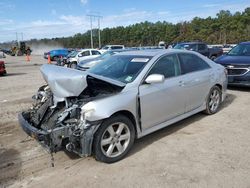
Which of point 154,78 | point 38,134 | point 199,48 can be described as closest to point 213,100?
point 154,78

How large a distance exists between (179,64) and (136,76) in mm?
1200

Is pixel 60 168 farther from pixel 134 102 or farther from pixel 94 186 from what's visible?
pixel 134 102

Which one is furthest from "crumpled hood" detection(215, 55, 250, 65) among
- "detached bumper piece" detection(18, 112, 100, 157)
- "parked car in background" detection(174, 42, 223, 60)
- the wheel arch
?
"parked car in background" detection(174, 42, 223, 60)

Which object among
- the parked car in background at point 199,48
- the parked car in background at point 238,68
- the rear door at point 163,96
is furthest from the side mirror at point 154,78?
the parked car in background at point 199,48

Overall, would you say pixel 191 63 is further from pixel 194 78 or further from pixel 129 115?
pixel 129 115

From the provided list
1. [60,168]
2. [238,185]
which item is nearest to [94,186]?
[60,168]

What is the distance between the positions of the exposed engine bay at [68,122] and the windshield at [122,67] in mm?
450

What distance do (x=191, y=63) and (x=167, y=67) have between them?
882 millimetres

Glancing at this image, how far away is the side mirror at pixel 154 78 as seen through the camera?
13.8 feet

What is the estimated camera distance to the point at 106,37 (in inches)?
4183

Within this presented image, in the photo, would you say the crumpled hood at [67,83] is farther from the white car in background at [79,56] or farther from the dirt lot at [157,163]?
the white car in background at [79,56]

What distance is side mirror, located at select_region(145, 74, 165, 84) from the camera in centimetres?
422

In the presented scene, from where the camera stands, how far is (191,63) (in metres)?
5.55

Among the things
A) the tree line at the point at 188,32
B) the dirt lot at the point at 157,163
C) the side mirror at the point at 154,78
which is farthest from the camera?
the tree line at the point at 188,32
